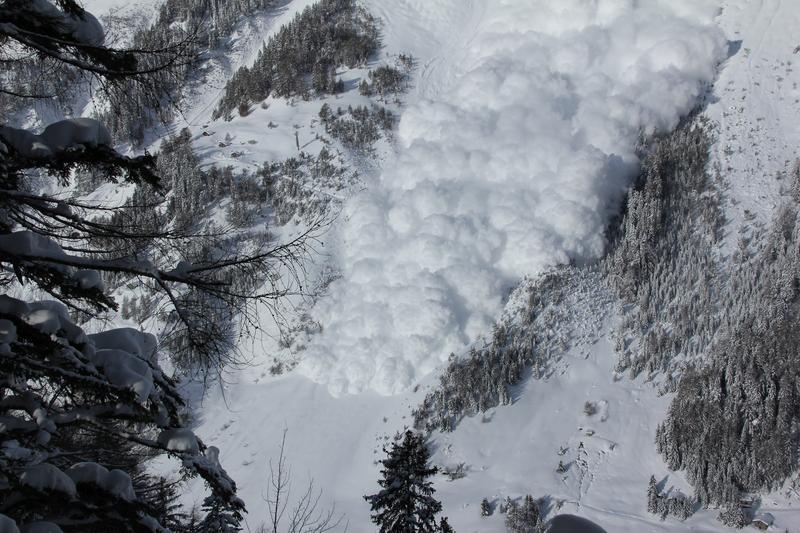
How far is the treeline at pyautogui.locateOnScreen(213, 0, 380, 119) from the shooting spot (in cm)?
7944

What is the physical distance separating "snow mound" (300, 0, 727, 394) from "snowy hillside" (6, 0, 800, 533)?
248 mm

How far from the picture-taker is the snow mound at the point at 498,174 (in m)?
55.8

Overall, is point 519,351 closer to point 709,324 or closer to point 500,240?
point 500,240

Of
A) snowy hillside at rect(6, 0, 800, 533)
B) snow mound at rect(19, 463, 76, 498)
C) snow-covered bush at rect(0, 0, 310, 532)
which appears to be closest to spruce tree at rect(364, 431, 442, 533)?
snow-covered bush at rect(0, 0, 310, 532)

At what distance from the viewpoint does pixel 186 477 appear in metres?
3.36

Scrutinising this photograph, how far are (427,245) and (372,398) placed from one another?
1519 centimetres

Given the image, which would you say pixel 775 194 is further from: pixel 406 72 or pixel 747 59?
pixel 406 72

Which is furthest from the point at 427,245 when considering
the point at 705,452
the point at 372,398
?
the point at 705,452

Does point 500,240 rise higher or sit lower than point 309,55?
lower

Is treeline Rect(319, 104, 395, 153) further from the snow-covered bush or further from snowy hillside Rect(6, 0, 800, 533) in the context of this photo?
the snow-covered bush

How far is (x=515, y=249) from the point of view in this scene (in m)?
58.4

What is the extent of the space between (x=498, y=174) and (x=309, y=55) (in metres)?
35.0

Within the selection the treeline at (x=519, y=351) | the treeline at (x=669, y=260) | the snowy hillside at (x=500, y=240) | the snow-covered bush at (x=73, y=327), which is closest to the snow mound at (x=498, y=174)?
the snowy hillside at (x=500, y=240)

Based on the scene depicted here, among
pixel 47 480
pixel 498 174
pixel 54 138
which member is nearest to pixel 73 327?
pixel 47 480
